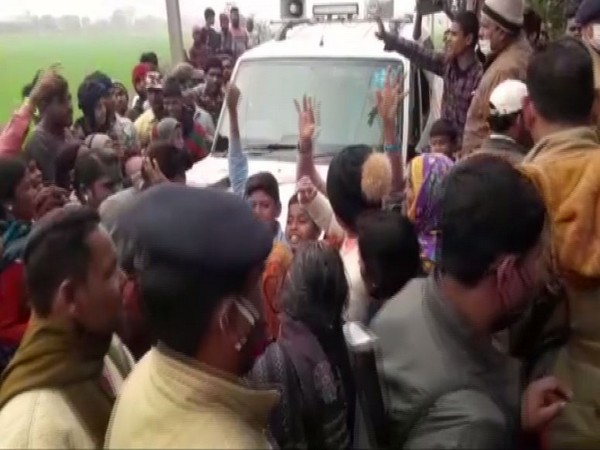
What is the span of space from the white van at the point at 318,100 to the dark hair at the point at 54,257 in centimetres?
402

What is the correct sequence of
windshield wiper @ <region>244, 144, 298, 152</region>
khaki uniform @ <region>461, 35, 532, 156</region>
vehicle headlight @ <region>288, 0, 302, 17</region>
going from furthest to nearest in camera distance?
1. vehicle headlight @ <region>288, 0, 302, 17</region>
2. windshield wiper @ <region>244, 144, 298, 152</region>
3. khaki uniform @ <region>461, 35, 532, 156</region>

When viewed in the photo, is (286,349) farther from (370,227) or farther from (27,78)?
(27,78)

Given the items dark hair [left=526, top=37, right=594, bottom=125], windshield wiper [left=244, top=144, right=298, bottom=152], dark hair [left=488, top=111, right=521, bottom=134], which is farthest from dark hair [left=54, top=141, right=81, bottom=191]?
dark hair [left=526, top=37, right=594, bottom=125]

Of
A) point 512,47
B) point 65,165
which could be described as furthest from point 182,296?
point 65,165

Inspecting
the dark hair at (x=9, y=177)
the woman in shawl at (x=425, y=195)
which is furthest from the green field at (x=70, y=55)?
the woman in shawl at (x=425, y=195)

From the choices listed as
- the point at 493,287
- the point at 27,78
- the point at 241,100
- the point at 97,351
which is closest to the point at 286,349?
the point at 97,351

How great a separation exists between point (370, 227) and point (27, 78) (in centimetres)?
1051

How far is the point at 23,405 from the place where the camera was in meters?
1.99

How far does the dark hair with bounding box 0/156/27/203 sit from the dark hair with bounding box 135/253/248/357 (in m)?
2.42

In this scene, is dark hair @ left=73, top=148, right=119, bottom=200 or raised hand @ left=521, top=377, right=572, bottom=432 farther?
dark hair @ left=73, top=148, right=119, bottom=200

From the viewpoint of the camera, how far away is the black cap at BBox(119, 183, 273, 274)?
5.34ft

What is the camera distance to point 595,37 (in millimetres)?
3453

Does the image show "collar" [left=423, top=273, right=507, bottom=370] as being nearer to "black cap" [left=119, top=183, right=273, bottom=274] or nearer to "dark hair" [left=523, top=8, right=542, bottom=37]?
"black cap" [left=119, top=183, right=273, bottom=274]

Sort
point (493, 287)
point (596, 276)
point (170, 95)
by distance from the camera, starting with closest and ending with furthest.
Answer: point (493, 287) → point (596, 276) → point (170, 95)
